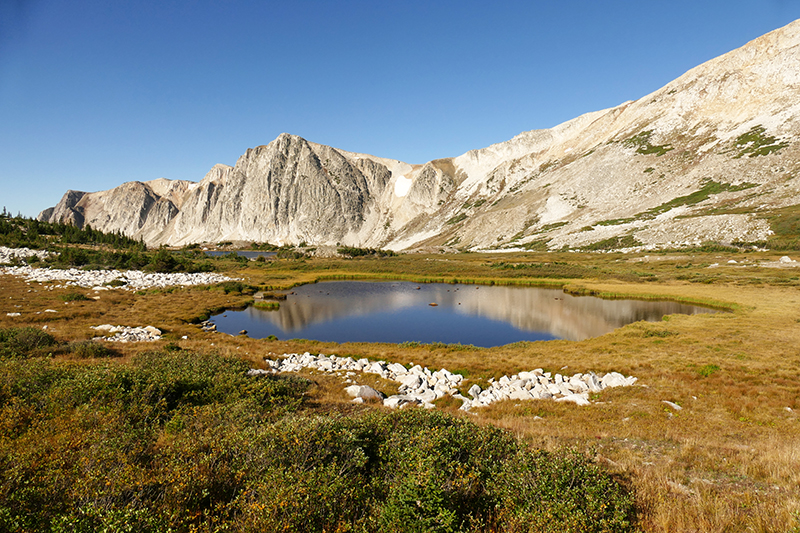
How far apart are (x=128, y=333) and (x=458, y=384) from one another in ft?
89.6

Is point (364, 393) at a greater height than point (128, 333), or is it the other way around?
point (128, 333)

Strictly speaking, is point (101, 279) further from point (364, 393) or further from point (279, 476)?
point (279, 476)

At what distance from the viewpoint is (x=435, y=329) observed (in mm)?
41188

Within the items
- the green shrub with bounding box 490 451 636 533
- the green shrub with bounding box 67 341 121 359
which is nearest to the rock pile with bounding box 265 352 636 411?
the green shrub with bounding box 67 341 121 359

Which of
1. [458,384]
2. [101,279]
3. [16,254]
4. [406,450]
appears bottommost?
[458,384]

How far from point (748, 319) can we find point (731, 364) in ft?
61.0

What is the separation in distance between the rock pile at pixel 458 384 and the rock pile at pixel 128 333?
1190 centimetres

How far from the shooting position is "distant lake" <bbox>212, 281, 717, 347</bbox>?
38312 millimetres

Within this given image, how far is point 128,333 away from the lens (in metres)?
28.5

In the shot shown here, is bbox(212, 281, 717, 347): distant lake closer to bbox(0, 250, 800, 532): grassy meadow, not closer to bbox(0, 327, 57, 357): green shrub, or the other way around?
bbox(0, 250, 800, 532): grassy meadow

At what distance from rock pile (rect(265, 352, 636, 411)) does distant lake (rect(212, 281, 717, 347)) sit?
12.7 meters

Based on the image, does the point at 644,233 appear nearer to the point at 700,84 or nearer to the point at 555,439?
the point at 700,84

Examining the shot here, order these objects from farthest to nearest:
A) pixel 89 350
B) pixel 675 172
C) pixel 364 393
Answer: pixel 675 172 < pixel 89 350 < pixel 364 393

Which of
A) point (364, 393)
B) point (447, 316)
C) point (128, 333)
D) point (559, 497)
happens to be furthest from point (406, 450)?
point (447, 316)
